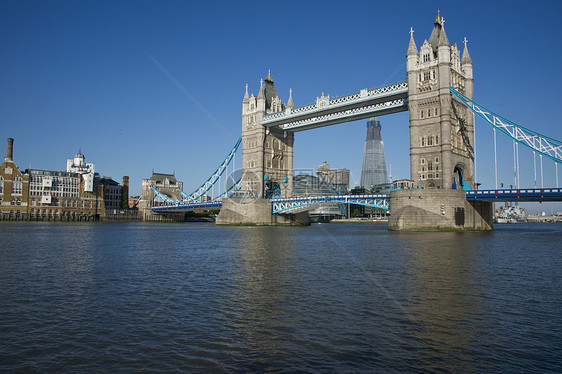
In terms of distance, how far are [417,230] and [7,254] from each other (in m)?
39.4

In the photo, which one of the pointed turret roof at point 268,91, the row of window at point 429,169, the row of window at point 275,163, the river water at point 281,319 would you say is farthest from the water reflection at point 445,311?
the pointed turret roof at point 268,91

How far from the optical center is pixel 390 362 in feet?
25.8

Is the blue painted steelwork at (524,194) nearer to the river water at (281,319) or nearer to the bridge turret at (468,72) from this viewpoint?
the bridge turret at (468,72)

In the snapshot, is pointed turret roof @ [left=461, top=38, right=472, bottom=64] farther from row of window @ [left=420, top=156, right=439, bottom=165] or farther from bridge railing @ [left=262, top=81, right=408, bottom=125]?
row of window @ [left=420, top=156, right=439, bottom=165]

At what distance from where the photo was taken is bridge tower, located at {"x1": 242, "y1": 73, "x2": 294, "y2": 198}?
7600 cm

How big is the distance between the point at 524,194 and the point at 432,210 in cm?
1008

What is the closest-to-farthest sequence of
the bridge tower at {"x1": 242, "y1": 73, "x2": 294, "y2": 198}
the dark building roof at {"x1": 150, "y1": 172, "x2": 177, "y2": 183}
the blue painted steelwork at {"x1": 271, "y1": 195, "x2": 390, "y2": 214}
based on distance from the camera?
the blue painted steelwork at {"x1": 271, "y1": 195, "x2": 390, "y2": 214}
the bridge tower at {"x1": 242, "y1": 73, "x2": 294, "y2": 198}
the dark building roof at {"x1": 150, "y1": 172, "x2": 177, "y2": 183}

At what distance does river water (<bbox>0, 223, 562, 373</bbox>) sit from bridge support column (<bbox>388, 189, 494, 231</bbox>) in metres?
29.0

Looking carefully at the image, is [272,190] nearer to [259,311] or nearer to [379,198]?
[379,198]

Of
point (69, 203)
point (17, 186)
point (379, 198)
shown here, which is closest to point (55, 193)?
point (69, 203)

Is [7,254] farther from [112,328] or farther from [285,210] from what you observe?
[285,210]

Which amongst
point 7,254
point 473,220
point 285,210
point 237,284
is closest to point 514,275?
point 237,284

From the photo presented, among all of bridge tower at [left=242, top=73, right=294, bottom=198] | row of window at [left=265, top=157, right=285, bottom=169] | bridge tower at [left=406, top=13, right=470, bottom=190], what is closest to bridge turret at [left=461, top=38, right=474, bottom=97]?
bridge tower at [left=406, top=13, right=470, bottom=190]

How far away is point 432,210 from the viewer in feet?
159
